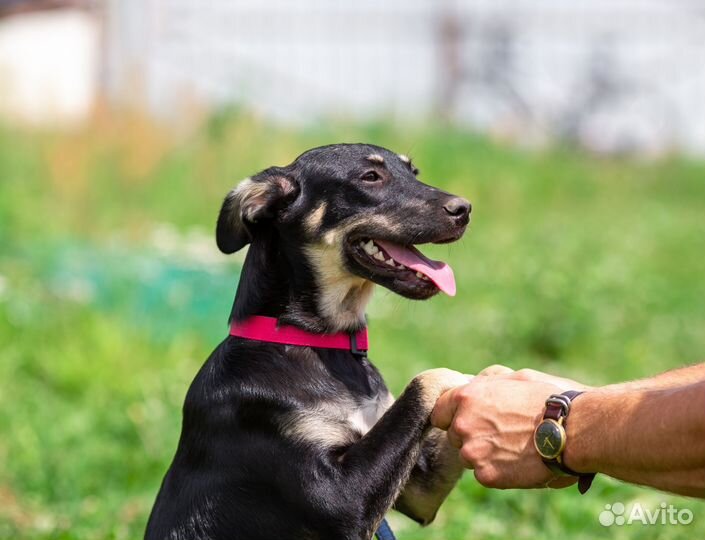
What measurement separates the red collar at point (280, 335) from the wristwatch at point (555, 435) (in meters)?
0.81

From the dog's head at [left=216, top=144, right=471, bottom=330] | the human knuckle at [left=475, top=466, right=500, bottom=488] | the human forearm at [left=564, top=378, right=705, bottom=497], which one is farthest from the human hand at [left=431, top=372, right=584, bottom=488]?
the dog's head at [left=216, top=144, right=471, bottom=330]

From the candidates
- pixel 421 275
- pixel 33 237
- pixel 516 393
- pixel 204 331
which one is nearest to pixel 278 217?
pixel 421 275

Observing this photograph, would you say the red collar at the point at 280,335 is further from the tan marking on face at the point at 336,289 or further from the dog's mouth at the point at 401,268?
the dog's mouth at the point at 401,268

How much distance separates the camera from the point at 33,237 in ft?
26.2

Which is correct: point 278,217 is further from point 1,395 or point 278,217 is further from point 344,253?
point 1,395

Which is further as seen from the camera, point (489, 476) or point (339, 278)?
point (339, 278)

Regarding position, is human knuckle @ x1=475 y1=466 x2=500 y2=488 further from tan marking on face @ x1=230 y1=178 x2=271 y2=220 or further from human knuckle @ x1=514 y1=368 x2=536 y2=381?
tan marking on face @ x1=230 y1=178 x2=271 y2=220

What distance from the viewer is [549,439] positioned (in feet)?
8.83

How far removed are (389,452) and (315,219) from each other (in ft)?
2.87

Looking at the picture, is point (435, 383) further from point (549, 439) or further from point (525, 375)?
point (549, 439)

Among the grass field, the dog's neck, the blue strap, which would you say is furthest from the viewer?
the grass field

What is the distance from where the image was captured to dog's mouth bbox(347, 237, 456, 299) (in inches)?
128

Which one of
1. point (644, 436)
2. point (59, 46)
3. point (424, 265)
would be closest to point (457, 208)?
point (424, 265)

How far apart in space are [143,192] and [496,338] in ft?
9.71
